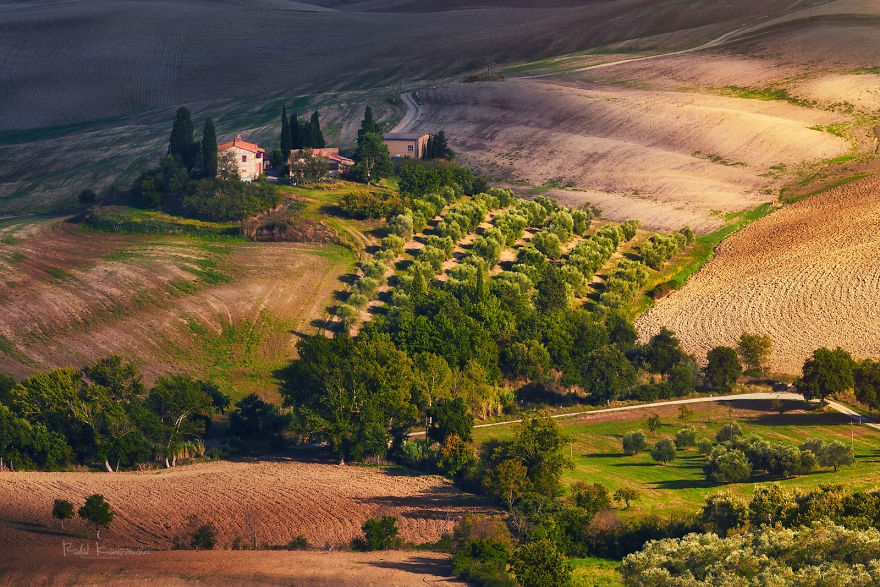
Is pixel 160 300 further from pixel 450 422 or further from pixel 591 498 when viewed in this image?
pixel 591 498

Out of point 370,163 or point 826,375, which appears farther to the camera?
point 370,163

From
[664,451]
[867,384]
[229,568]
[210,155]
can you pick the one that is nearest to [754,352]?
[867,384]

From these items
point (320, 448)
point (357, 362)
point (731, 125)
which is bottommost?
point (320, 448)

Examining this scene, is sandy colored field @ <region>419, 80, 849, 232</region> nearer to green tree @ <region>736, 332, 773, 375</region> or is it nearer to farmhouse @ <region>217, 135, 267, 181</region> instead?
farmhouse @ <region>217, 135, 267, 181</region>

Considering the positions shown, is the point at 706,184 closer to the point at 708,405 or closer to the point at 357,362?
the point at 708,405

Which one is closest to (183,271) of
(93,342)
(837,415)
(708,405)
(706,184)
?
(93,342)

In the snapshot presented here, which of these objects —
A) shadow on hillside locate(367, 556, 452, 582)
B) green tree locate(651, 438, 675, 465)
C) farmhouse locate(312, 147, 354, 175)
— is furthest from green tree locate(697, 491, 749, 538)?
farmhouse locate(312, 147, 354, 175)
